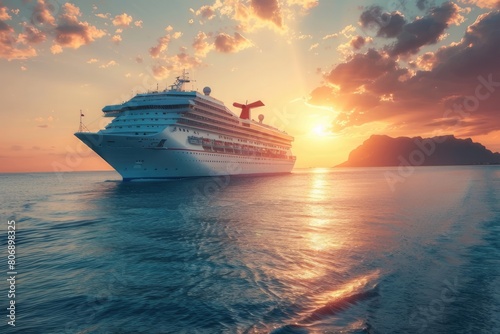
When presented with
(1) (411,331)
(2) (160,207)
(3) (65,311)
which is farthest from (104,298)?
(2) (160,207)

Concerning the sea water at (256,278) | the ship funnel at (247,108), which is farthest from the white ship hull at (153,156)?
the ship funnel at (247,108)

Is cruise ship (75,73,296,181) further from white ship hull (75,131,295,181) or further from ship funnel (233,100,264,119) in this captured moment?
ship funnel (233,100,264,119)

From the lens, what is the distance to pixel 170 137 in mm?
52000

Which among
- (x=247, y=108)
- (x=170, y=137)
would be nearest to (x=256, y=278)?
(x=170, y=137)

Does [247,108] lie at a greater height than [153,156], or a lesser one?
greater

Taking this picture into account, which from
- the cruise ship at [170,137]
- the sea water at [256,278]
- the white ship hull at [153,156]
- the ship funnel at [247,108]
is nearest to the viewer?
the sea water at [256,278]

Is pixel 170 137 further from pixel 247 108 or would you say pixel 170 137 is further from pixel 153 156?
pixel 247 108

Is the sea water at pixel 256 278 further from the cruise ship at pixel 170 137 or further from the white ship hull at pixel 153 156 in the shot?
the cruise ship at pixel 170 137

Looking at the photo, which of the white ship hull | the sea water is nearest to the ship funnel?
the white ship hull

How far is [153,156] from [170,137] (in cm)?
476

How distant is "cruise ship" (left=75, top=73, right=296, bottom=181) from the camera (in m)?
50.2

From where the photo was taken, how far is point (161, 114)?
56.6 m

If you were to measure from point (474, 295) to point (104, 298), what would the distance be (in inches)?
420

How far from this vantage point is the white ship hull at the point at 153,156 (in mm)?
48906
